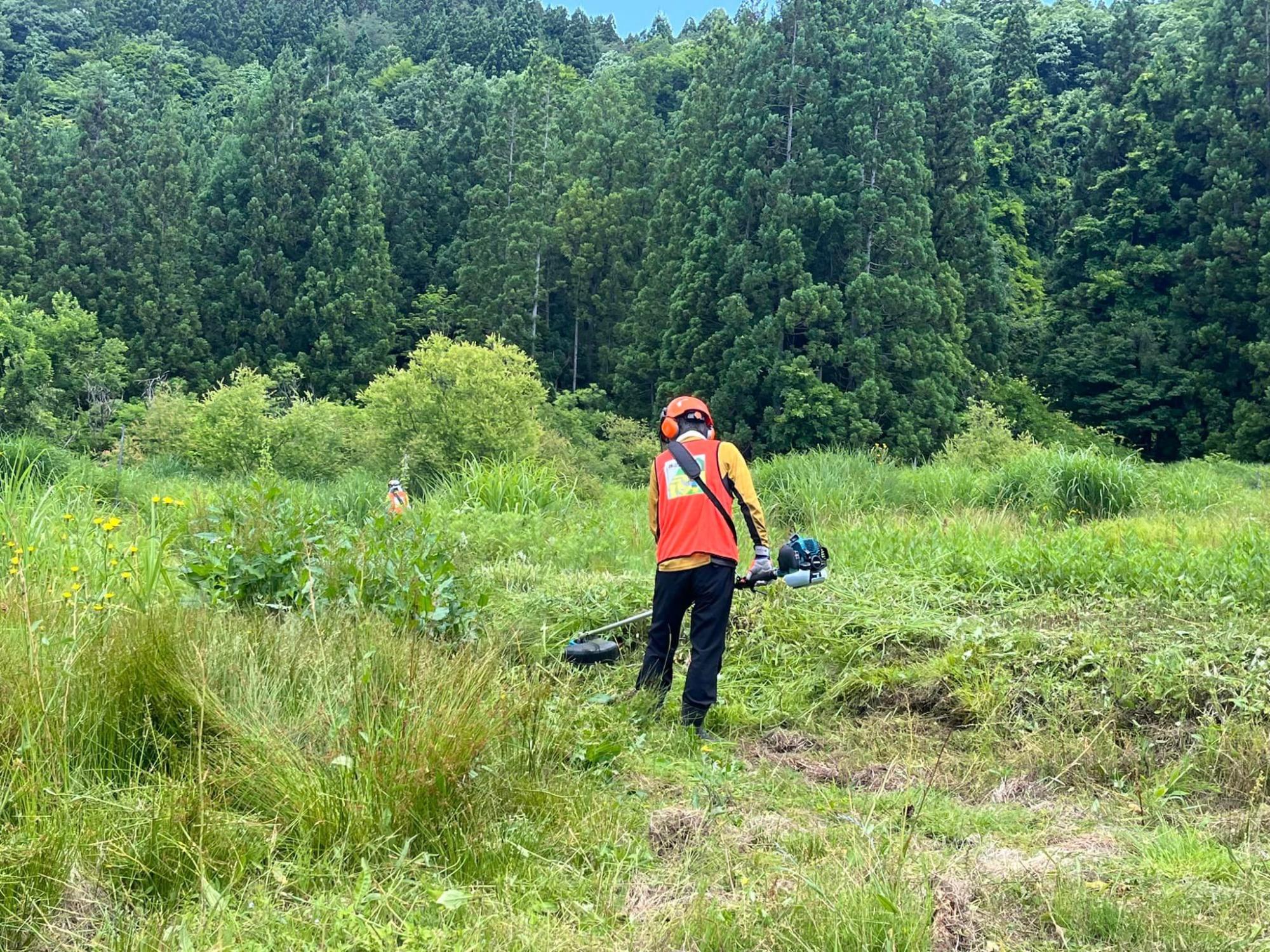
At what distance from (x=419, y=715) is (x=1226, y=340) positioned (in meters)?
32.6

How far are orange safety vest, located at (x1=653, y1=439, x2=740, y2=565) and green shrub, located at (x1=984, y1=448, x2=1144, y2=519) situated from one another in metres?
7.52

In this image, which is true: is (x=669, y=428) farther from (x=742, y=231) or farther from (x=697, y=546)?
(x=742, y=231)

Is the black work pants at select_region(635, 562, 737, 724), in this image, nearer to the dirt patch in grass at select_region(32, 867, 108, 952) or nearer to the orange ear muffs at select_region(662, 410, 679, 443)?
the orange ear muffs at select_region(662, 410, 679, 443)

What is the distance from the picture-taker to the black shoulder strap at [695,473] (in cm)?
557

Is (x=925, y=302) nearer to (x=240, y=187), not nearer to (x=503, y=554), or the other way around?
(x=503, y=554)

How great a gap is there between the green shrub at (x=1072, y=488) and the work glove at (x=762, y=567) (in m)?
7.24

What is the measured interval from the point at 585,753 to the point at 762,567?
5.94ft

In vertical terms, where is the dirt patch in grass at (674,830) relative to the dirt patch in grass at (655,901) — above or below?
below

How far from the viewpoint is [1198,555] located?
772 cm

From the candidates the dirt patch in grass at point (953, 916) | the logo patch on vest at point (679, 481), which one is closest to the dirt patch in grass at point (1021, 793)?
the dirt patch in grass at point (953, 916)

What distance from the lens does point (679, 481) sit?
18.6 feet

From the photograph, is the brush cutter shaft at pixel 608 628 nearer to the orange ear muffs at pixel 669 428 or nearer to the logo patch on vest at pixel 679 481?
the logo patch on vest at pixel 679 481

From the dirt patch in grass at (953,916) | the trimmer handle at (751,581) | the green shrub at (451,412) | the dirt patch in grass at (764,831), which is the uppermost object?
the trimmer handle at (751,581)

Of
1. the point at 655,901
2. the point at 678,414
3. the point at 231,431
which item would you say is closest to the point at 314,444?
the point at 231,431
